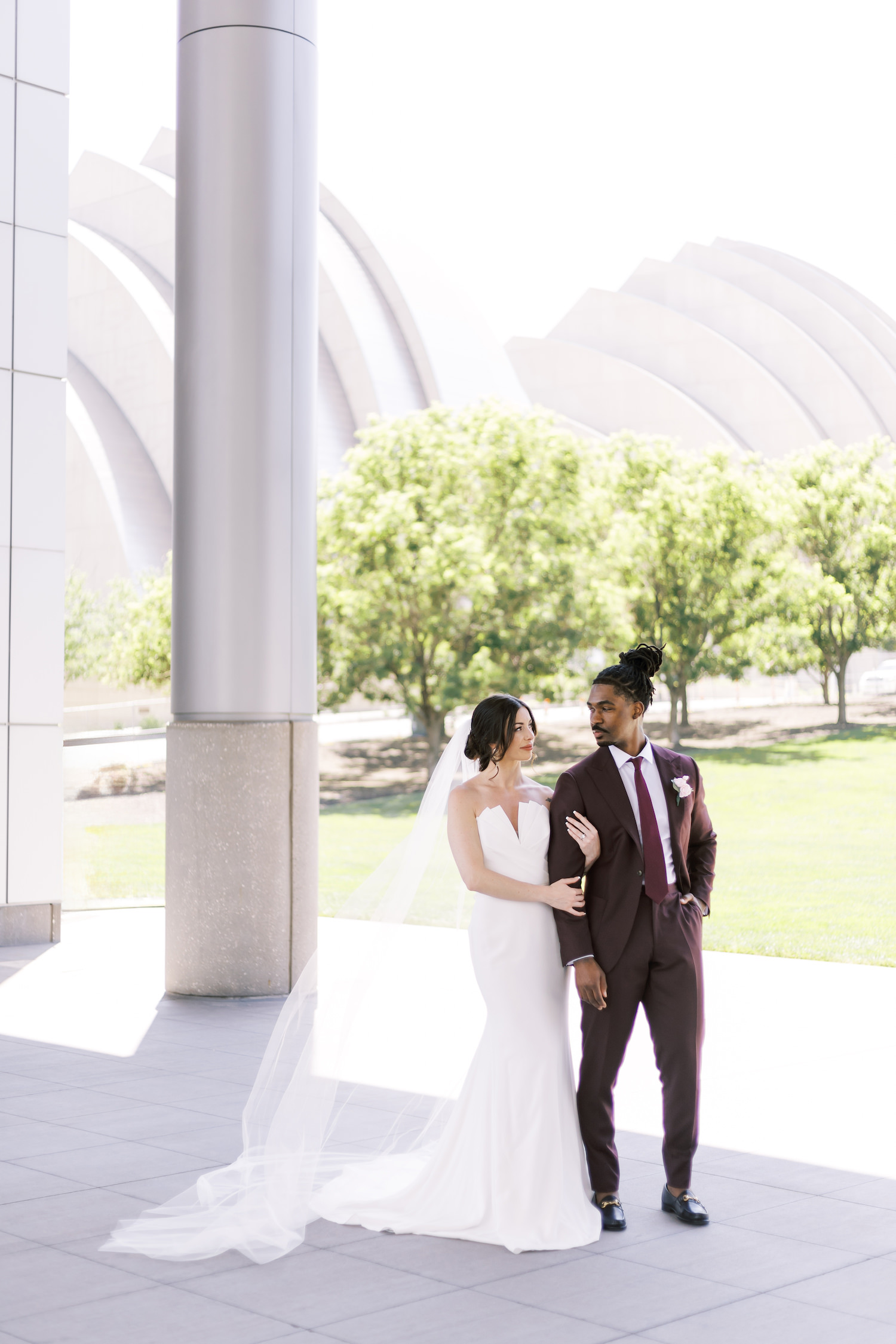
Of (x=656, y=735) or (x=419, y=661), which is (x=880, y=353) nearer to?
(x=656, y=735)

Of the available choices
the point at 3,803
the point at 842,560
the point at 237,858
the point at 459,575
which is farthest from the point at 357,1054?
the point at 842,560

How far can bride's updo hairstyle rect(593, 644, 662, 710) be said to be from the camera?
16.2 feet

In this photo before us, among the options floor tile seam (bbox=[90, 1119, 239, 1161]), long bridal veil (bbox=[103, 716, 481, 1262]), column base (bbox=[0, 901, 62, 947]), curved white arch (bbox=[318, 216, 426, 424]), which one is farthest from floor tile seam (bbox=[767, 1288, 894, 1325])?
curved white arch (bbox=[318, 216, 426, 424])

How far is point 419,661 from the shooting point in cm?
3434

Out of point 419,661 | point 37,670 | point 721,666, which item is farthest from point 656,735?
point 37,670

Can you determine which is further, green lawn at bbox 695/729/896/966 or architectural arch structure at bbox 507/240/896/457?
architectural arch structure at bbox 507/240/896/457

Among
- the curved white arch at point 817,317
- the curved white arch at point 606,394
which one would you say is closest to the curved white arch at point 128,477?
the curved white arch at point 606,394

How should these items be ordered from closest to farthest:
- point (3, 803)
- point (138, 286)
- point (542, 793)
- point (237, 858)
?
point (542, 793) → point (237, 858) → point (3, 803) → point (138, 286)

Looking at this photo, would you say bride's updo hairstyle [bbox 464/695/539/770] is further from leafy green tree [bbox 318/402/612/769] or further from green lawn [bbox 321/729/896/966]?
leafy green tree [bbox 318/402/612/769]

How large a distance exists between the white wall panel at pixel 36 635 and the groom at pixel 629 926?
836 centimetres

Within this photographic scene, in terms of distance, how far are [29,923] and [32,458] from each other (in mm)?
3934

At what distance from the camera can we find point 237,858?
9531mm

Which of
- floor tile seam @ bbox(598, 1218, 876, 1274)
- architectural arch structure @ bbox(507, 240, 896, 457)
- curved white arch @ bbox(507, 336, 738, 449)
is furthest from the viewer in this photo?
architectural arch structure @ bbox(507, 240, 896, 457)

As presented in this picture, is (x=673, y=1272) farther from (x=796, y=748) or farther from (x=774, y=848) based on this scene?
(x=796, y=748)
